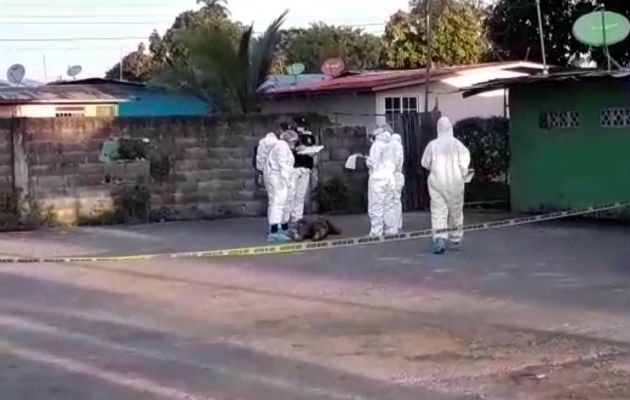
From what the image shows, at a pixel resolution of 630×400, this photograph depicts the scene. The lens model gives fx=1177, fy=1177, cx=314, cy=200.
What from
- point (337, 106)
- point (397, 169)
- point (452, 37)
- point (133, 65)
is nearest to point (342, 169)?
point (397, 169)

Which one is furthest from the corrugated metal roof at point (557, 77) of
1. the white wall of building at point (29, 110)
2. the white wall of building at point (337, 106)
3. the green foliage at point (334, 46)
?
the green foliage at point (334, 46)

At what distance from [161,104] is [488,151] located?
13.6m

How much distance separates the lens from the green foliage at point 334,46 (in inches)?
2063

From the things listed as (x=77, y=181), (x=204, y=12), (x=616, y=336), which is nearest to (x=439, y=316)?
(x=616, y=336)

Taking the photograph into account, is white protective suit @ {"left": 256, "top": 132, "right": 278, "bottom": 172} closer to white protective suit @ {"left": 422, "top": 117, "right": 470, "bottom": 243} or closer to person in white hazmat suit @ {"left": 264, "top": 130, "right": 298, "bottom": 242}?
person in white hazmat suit @ {"left": 264, "top": 130, "right": 298, "bottom": 242}

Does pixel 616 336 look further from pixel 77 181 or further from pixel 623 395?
pixel 77 181

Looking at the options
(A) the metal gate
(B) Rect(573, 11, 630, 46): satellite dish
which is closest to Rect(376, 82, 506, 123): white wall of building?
(A) the metal gate

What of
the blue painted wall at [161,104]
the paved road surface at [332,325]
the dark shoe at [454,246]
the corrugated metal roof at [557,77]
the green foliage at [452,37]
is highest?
the green foliage at [452,37]

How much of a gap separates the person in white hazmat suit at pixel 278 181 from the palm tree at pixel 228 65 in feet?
29.0

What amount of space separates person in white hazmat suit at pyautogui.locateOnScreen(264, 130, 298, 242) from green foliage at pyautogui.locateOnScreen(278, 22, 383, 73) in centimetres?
3134

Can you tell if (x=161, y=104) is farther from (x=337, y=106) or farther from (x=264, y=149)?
(x=264, y=149)

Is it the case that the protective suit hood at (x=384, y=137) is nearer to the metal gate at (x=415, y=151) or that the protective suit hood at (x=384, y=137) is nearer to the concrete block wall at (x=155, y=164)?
the concrete block wall at (x=155, y=164)

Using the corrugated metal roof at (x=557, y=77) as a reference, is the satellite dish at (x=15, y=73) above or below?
above

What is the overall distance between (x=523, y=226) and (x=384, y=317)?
840 cm
